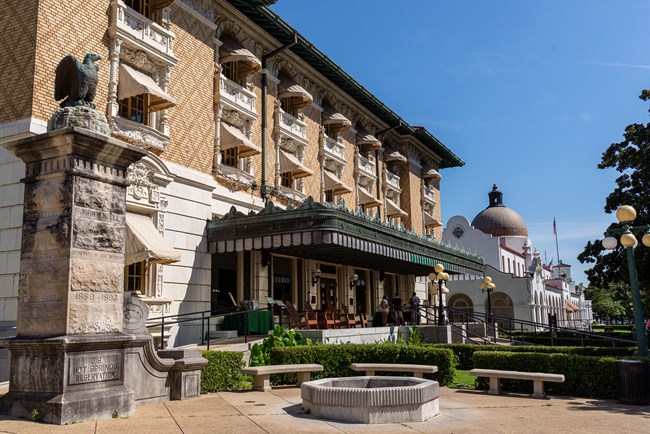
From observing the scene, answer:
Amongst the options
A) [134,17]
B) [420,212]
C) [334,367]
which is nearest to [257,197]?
[134,17]

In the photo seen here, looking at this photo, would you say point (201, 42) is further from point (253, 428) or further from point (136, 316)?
point (253, 428)

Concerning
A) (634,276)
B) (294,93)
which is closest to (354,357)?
(634,276)

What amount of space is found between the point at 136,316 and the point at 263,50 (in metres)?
17.3

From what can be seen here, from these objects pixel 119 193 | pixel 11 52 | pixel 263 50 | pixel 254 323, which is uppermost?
pixel 263 50

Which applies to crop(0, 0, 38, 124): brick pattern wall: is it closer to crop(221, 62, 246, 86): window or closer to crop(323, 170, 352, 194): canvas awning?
crop(221, 62, 246, 86): window

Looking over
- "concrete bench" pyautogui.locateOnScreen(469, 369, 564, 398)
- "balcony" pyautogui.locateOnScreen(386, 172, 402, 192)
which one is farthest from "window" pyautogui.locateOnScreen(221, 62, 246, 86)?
"concrete bench" pyautogui.locateOnScreen(469, 369, 564, 398)

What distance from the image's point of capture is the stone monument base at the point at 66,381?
830 centimetres

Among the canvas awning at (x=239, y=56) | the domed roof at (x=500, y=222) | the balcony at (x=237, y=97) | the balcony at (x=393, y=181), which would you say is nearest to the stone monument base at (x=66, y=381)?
the balcony at (x=237, y=97)

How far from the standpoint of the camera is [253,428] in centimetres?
852

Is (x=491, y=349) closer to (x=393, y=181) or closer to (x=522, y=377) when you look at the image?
(x=522, y=377)

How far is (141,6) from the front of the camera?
19188 mm

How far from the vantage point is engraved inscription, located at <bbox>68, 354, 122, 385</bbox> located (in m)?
8.48

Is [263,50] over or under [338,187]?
over

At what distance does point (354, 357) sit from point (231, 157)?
10.5 metres
